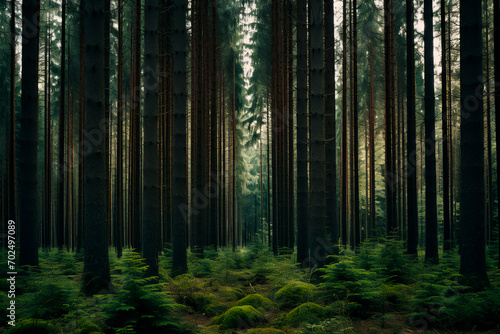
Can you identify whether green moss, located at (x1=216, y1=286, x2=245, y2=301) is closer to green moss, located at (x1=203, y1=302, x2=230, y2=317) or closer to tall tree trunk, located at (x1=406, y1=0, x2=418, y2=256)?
green moss, located at (x1=203, y1=302, x2=230, y2=317)

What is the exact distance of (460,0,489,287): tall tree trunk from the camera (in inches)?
260

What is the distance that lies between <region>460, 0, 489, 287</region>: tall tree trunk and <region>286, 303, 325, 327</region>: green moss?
3155 millimetres

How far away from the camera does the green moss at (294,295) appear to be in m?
6.65

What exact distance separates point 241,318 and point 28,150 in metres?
7.23

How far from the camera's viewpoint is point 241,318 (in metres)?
5.71

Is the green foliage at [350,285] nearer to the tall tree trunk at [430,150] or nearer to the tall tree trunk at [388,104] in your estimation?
the tall tree trunk at [430,150]

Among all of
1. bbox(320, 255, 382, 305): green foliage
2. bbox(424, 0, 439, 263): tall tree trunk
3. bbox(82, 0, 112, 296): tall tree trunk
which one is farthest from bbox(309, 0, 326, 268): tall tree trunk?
bbox(424, 0, 439, 263): tall tree trunk

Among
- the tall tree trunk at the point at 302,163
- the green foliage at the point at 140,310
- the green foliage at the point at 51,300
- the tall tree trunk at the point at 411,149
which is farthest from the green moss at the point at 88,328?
the tall tree trunk at the point at 411,149

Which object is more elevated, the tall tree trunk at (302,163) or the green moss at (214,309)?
the tall tree trunk at (302,163)

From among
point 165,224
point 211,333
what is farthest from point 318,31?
point 165,224

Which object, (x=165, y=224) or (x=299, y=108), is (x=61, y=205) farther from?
(x=299, y=108)

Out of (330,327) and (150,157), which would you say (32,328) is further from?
(150,157)

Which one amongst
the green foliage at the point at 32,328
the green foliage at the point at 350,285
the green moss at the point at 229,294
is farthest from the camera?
the green moss at the point at 229,294

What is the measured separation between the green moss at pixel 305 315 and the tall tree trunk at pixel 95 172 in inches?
141
